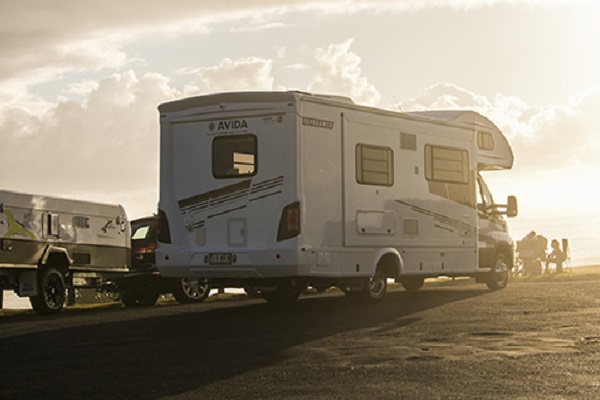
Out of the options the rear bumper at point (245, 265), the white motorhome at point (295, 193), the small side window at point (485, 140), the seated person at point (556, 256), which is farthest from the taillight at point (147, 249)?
the seated person at point (556, 256)

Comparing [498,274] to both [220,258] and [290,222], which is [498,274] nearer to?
[290,222]

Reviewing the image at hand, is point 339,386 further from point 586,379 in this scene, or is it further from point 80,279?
point 80,279

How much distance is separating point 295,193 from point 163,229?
240 centimetres

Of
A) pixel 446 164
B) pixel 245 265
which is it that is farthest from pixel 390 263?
pixel 245 265

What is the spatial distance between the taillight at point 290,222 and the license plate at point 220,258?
0.84 meters

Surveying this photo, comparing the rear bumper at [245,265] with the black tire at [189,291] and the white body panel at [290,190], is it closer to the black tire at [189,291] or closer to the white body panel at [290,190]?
the white body panel at [290,190]

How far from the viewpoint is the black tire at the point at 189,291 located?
2017 centimetres

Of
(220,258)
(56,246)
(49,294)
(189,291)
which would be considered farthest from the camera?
(189,291)

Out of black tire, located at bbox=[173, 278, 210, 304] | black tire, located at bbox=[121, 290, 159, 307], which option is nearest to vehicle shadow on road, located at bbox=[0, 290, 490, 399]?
black tire, located at bbox=[173, 278, 210, 304]

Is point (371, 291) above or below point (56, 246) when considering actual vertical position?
below

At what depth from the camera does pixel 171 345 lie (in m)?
12.0

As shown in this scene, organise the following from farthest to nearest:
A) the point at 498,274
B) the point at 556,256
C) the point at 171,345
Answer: the point at 556,256
the point at 498,274
the point at 171,345

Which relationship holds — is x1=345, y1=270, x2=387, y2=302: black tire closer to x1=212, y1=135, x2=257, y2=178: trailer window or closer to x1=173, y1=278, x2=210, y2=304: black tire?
x1=212, y1=135, x2=257, y2=178: trailer window

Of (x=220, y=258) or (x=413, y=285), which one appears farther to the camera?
(x=413, y=285)
